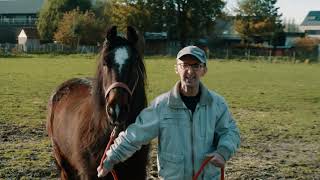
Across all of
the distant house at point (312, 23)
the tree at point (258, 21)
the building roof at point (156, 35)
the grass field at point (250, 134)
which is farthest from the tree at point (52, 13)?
the distant house at point (312, 23)

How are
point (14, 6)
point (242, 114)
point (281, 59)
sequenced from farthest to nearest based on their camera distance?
point (14, 6) → point (281, 59) → point (242, 114)

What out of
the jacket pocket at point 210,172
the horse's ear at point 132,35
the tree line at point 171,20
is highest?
the tree line at point 171,20

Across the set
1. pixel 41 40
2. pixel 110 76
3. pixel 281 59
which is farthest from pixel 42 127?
pixel 41 40

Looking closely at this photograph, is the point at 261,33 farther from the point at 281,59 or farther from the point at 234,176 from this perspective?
the point at 234,176

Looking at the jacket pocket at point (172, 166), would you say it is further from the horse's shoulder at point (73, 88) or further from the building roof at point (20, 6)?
the building roof at point (20, 6)

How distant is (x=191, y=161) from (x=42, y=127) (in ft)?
24.5

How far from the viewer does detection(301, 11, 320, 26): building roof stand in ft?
358

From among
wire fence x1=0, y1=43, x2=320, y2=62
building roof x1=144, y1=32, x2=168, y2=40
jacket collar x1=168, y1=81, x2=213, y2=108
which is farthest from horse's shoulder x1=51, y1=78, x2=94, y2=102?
building roof x1=144, y1=32, x2=168, y2=40

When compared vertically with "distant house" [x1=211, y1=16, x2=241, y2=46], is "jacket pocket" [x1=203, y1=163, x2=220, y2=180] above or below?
below

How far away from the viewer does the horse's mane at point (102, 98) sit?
406 cm

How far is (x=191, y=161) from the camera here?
3.43m

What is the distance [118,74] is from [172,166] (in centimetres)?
87

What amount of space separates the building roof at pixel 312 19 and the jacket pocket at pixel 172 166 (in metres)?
111

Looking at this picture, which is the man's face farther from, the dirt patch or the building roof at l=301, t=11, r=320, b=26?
the building roof at l=301, t=11, r=320, b=26
